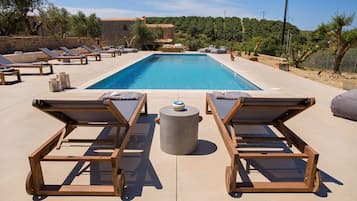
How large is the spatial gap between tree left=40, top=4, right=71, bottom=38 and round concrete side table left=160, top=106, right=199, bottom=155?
25845mm

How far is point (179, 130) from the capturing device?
2.90 meters

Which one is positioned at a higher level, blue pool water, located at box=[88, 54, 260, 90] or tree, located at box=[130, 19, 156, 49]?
tree, located at box=[130, 19, 156, 49]

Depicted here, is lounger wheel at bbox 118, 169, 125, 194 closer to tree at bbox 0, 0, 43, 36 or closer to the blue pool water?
the blue pool water

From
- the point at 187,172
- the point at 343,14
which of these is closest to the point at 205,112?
the point at 187,172

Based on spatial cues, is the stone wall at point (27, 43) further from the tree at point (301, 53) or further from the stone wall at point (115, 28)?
the stone wall at point (115, 28)

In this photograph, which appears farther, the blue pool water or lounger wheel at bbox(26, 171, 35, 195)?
the blue pool water

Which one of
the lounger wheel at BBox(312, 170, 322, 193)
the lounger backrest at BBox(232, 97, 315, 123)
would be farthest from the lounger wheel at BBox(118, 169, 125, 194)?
the lounger wheel at BBox(312, 170, 322, 193)

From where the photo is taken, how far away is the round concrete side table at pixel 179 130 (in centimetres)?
286

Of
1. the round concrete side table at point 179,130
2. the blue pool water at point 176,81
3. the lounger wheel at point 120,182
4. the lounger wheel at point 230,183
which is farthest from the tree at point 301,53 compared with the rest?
the lounger wheel at point 120,182

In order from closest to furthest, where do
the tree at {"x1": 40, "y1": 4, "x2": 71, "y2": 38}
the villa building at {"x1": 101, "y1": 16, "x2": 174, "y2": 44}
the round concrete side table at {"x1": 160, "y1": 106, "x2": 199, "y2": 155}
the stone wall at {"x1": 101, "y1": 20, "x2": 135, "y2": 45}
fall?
1. the round concrete side table at {"x1": 160, "y1": 106, "x2": 199, "y2": 155}
2. the tree at {"x1": 40, "y1": 4, "x2": 71, "y2": 38}
3. the villa building at {"x1": 101, "y1": 16, "x2": 174, "y2": 44}
4. the stone wall at {"x1": 101, "y1": 20, "x2": 135, "y2": 45}

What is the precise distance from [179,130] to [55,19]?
26645mm

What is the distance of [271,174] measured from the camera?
2.65 m

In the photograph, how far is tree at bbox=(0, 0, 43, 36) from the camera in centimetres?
2072

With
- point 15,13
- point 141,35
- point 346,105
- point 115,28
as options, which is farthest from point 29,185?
point 115,28
